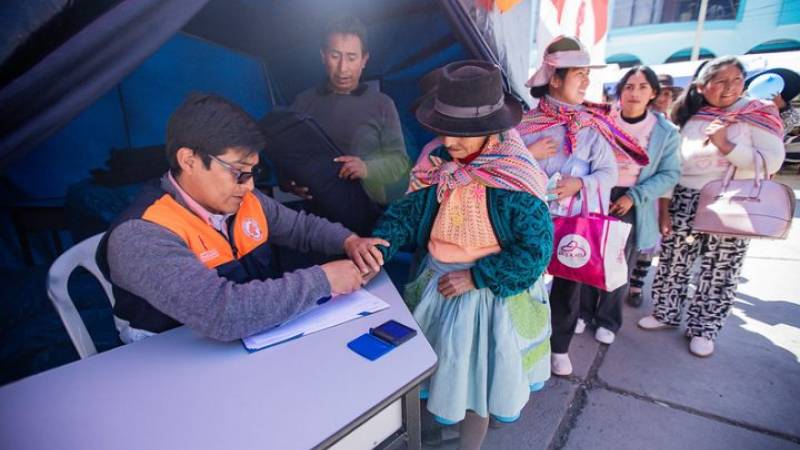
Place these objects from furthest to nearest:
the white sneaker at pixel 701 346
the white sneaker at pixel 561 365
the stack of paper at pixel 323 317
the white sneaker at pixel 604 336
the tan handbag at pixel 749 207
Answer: the white sneaker at pixel 604 336 → the white sneaker at pixel 701 346 → the white sneaker at pixel 561 365 → the tan handbag at pixel 749 207 → the stack of paper at pixel 323 317

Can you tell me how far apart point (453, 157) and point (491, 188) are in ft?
0.66

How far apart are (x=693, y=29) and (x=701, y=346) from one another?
16709 millimetres

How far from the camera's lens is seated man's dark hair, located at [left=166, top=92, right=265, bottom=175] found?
3.78ft

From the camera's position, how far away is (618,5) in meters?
15.8

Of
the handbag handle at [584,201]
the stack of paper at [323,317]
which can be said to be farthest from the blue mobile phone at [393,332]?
the handbag handle at [584,201]

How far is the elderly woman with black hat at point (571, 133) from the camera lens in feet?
6.06

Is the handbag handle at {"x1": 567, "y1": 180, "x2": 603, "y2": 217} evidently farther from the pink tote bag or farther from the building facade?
the building facade

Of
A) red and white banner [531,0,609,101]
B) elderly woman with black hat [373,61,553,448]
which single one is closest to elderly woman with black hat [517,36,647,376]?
elderly woman with black hat [373,61,553,448]

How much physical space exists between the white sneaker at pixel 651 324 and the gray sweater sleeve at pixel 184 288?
2.76 meters

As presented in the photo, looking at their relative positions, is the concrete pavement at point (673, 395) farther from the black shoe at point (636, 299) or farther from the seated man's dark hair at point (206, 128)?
the seated man's dark hair at point (206, 128)

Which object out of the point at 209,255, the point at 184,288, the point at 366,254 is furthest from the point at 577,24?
the point at 184,288

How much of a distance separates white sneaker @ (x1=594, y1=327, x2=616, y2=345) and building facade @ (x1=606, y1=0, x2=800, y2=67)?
52.6 ft

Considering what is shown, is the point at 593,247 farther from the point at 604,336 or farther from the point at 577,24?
the point at 577,24

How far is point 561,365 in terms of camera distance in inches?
92.9
